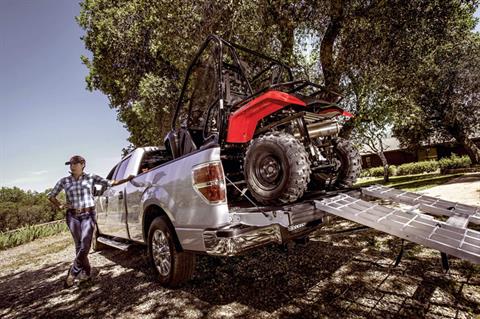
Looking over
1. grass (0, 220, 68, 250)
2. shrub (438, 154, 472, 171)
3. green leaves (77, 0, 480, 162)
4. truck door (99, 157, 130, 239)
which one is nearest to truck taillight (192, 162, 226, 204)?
truck door (99, 157, 130, 239)

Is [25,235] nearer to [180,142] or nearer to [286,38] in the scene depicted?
[180,142]

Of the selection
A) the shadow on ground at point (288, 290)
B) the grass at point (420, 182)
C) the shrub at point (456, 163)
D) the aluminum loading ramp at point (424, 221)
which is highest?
the aluminum loading ramp at point (424, 221)

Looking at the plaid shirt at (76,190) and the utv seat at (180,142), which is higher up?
the utv seat at (180,142)

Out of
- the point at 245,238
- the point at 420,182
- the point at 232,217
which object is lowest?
the point at 420,182

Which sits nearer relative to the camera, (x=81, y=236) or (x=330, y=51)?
(x=81, y=236)

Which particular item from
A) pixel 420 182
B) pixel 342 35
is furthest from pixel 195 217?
pixel 420 182

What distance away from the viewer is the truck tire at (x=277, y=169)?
269cm

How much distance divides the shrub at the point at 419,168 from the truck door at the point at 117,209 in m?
31.7

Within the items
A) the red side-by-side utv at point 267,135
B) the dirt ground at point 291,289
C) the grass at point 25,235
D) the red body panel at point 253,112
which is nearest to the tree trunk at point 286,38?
the red side-by-side utv at point 267,135

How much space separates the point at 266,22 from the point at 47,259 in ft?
28.7

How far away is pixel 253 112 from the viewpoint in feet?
10.1

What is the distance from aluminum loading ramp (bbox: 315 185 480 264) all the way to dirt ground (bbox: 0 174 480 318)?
0.66m

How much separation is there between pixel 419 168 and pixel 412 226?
32.0m

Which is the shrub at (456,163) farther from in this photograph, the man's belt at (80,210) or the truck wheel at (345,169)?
the man's belt at (80,210)
